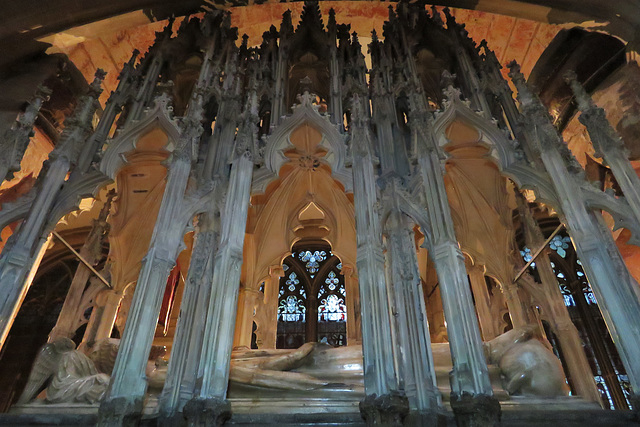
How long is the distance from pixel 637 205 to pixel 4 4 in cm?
1102

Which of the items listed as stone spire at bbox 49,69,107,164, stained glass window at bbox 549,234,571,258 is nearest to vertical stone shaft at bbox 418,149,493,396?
stone spire at bbox 49,69,107,164

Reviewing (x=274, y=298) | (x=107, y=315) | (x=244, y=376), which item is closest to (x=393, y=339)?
(x=244, y=376)

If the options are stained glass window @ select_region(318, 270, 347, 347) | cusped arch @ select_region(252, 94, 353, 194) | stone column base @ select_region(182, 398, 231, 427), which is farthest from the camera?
stained glass window @ select_region(318, 270, 347, 347)

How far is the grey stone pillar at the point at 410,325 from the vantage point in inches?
209

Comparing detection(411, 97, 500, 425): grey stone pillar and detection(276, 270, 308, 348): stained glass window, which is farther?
detection(276, 270, 308, 348): stained glass window

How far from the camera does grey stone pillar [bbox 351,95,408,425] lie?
494 cm

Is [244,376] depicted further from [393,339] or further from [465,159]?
[465,159]

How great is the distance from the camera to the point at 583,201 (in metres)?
6.60

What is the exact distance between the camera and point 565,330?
24.5ft

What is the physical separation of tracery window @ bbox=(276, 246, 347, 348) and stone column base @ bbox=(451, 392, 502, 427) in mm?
6910

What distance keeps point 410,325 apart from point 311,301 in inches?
260

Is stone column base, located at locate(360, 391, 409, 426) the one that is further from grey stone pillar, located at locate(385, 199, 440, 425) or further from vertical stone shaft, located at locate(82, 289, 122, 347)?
vertical stone shaft, located at locate(82, 289, 122, 347)

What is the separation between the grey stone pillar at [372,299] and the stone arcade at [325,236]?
0.09 ft

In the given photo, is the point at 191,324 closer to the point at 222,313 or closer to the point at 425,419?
the point at 222,313
